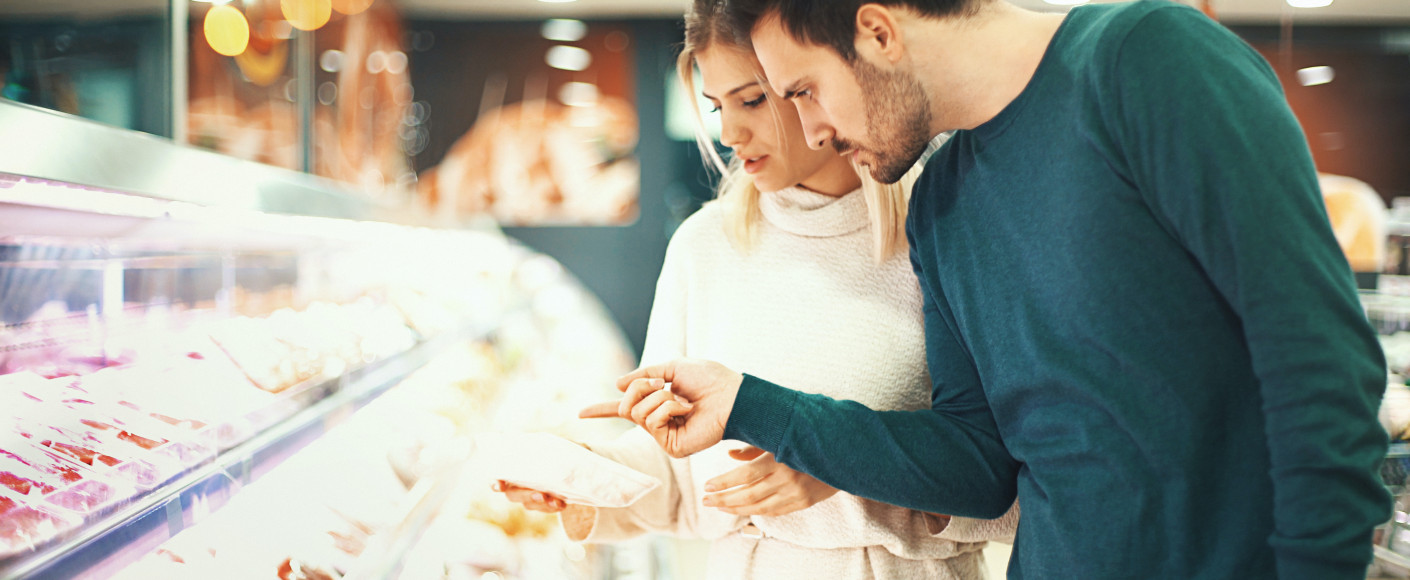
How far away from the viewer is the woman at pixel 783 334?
50.4 inches

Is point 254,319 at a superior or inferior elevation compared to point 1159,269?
inferior

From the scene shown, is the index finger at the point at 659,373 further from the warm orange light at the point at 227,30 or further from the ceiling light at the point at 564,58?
the ceiling light at the point at 564,58

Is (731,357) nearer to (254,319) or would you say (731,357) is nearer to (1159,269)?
(1159,269)

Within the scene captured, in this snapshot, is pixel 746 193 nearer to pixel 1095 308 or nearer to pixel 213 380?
pixel 1095 308

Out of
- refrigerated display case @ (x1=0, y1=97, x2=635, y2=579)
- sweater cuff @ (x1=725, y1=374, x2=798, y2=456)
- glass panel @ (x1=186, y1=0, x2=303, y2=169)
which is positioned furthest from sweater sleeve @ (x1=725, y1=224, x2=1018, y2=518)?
glass panel @ (x1=186, y1=0, x2=303, y2=169)

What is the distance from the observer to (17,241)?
2.97ft

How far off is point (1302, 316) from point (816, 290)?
74 centimetres

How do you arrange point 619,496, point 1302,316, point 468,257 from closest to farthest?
point 1302,316 → point 619,496 → point 468,257

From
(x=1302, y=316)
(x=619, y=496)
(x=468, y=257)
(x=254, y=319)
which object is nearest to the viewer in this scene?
(x=1302, y=316)

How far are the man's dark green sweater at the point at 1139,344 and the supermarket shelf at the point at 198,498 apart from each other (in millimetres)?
732

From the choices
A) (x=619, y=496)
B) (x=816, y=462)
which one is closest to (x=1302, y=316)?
(x=816, y=462)

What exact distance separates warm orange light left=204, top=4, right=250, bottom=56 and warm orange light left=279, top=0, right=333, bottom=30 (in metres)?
0.42

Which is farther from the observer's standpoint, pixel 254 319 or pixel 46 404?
pixel 254 319

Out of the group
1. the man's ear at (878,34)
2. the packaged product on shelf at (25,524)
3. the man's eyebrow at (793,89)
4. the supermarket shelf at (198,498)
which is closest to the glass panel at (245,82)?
the supermarket shelf at (198,498)
